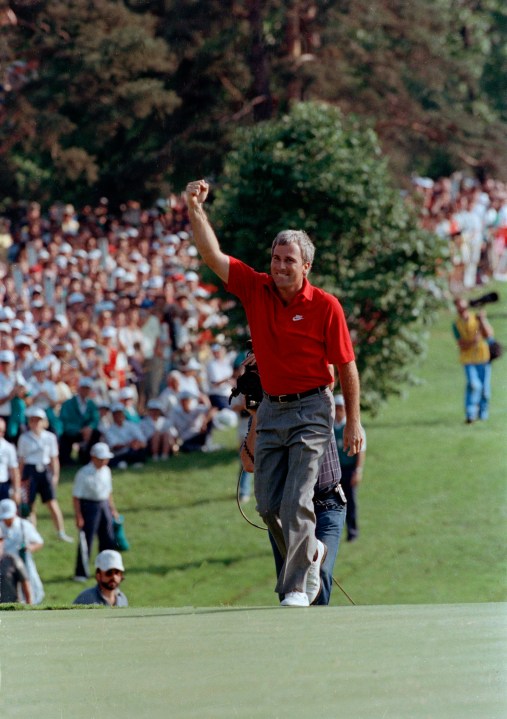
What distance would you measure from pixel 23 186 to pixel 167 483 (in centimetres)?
1039

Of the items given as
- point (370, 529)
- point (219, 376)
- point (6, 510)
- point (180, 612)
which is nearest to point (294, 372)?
point (180, 612)

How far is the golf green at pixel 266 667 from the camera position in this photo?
404cm

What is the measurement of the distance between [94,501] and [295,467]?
908 centimetres

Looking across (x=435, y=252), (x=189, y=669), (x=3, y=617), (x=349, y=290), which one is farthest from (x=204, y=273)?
(x=189, y=669)

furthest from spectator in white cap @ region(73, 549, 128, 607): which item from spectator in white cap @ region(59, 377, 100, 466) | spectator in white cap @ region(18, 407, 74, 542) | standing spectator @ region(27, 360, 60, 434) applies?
spectator in white cap @ region(59, 377, 100, 466)

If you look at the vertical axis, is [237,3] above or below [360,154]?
above

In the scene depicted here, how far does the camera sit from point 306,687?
164 inches

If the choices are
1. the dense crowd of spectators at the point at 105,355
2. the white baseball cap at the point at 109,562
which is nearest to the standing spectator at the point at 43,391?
the dense crowd of spectators at the point at 105,355

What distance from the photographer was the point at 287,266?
577cm

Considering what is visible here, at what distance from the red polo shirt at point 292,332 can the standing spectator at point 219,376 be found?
1283cm

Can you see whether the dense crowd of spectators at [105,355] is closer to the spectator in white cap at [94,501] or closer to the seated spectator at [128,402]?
the seated spectator at [128,402]

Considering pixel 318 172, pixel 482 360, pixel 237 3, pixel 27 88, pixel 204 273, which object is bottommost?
pixel 482 360

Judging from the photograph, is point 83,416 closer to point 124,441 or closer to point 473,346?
point 124,441

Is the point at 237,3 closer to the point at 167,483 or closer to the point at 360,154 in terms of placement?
the point at 360,154
